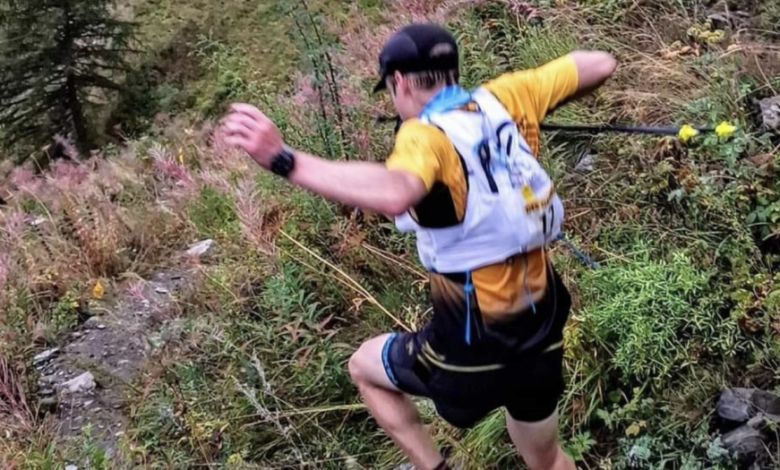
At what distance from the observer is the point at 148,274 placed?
6.82 metres

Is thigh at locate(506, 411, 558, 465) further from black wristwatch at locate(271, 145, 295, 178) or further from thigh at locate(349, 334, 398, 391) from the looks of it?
black wristwatch at locate(271, 145, 295, 178)

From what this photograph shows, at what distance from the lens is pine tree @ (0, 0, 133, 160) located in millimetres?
17281

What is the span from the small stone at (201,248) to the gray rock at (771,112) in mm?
3717

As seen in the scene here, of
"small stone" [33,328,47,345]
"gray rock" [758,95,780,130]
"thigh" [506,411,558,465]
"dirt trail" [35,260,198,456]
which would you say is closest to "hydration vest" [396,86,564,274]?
"thigh" [506,411,558,465]

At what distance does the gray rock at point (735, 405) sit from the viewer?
12.6 feet

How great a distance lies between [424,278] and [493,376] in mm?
2017

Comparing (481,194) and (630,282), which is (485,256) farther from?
(630,282)

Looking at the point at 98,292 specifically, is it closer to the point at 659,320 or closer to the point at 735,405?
the point at 659,320

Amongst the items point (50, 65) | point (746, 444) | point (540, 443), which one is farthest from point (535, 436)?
point (50, 65)

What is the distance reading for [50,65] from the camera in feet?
57.8

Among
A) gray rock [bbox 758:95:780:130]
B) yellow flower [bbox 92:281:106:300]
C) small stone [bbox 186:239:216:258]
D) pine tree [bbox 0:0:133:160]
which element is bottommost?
pine tree [bbox 0:0:133:160]

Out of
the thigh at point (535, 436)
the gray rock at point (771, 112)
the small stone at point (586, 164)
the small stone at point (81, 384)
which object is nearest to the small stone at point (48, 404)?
the small stone at point (81, 384)

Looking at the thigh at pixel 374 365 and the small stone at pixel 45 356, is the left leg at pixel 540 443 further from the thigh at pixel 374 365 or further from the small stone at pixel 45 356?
the small stone at pixel 45 356

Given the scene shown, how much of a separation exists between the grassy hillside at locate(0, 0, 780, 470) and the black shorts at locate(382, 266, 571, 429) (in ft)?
2.97
